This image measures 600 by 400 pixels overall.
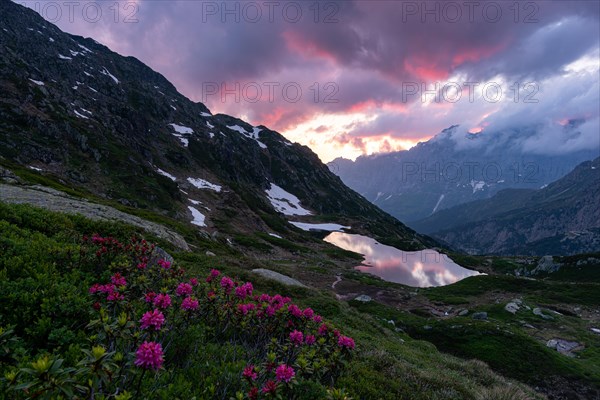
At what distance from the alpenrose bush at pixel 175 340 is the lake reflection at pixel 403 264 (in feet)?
290

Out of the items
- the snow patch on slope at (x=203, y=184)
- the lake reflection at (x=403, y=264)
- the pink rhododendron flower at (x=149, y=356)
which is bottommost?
the lake reflection at (x=403, y=264)

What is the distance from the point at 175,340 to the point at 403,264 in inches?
4947

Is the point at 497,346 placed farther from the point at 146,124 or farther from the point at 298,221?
the point at 146,124

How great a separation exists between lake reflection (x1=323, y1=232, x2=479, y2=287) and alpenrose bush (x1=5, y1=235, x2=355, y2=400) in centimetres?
8835

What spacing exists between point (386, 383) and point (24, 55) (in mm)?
201250

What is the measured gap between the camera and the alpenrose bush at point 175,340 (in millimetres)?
3932

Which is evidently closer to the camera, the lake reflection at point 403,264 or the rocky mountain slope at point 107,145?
the rocky mountain slope at point 107,145

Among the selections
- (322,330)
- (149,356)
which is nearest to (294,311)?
(322,330)

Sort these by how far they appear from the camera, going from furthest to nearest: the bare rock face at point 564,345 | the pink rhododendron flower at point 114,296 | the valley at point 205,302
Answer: the bare rock face at point 564,345 < the pink rhododendron flower at point 114,296 < the valley at point 205,302

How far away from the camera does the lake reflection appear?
323ft

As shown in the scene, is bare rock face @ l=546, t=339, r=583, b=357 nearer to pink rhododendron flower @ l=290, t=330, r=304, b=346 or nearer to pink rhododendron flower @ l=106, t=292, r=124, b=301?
pink rhododendron flower @ l=290, t=330, r=304, b=346

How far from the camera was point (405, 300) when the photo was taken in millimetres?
53312

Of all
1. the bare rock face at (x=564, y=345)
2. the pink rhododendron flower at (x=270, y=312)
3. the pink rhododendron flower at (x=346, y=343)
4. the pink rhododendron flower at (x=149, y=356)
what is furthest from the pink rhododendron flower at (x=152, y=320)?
the bare rock face at (x=564, y=345)

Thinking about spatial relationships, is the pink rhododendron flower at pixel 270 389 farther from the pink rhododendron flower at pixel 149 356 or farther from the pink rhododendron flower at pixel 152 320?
the pink rhododendron flower at pixel 152 320
